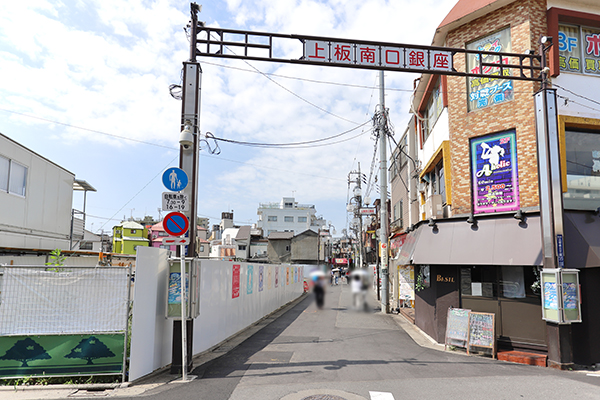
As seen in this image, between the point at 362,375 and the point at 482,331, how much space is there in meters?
4.61

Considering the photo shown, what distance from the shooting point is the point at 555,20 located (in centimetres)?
1216

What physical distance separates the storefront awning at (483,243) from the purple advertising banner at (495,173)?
22.2 inches

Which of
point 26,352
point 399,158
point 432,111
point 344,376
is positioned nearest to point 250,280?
point 344,376

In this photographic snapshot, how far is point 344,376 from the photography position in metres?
8.87

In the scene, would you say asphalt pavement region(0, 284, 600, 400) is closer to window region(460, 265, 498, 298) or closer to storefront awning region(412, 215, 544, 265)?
window region(460, 265, 498, 298)

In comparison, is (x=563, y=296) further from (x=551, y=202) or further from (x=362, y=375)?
(x=362, y=375)

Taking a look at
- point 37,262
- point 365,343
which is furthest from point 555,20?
point 37,262

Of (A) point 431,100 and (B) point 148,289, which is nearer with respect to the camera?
(B) point 148,289

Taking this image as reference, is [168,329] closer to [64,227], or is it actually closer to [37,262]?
[37,262]

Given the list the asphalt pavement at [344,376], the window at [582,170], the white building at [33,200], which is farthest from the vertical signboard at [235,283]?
the window at [582,170]

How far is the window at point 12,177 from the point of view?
49.9ft

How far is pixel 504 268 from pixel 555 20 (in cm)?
783

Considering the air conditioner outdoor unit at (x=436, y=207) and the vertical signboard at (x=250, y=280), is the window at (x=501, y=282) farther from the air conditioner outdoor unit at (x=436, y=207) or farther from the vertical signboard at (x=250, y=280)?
the vertical signboard at (x=250, y=280)

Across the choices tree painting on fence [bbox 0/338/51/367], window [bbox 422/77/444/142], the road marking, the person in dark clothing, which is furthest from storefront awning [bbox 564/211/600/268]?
tree painting on fence [bbox 0/338/51/367]
